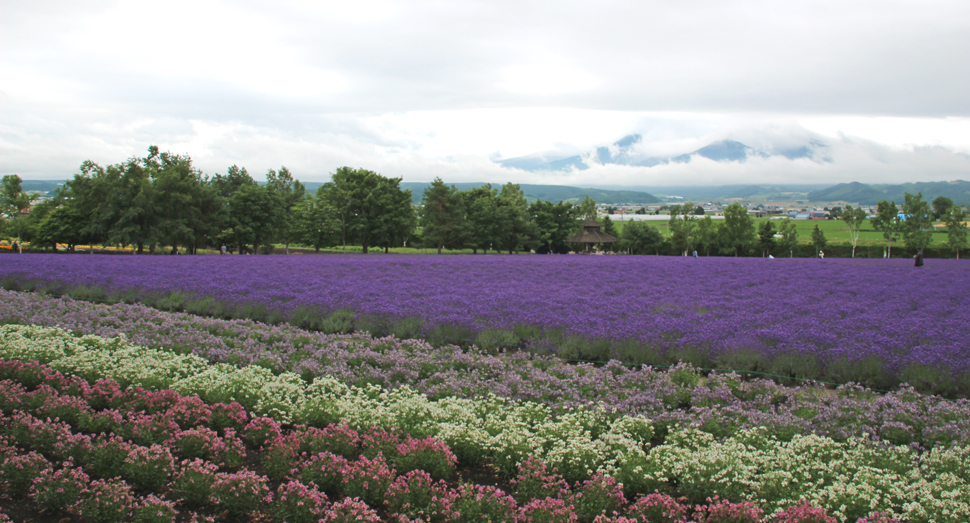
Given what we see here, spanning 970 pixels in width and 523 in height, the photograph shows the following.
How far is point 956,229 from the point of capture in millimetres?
66125

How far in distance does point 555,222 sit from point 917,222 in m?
48.2

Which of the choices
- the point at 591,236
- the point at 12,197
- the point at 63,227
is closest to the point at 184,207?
the point at 63,227

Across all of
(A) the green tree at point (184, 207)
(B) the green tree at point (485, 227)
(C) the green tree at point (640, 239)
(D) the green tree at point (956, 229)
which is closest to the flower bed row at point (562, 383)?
(A) the green tree at point (184, 207)

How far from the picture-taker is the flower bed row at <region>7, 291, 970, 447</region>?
A: 655cm

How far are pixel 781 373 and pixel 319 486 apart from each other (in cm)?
775

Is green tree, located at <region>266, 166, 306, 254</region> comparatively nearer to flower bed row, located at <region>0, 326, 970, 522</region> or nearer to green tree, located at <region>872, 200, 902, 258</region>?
flower bed row, located at <region>0, 326, 970, 522</region>

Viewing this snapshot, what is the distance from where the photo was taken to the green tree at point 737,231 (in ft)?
269

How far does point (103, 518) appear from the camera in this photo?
14.5 feet

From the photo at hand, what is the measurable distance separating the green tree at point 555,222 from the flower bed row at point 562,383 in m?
74.7

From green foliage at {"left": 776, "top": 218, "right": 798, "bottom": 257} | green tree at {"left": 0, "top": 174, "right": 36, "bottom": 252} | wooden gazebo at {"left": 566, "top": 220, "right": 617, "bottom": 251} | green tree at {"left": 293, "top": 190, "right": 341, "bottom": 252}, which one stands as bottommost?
green foliage at {"left": 776, "top": 218, "right": 798, "bottom": 257}

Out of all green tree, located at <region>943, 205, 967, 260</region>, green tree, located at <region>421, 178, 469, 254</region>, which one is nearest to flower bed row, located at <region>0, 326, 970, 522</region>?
green tree, located at <region>421, 178, 469, 254</region>

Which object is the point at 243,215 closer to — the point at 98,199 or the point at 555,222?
the point at 98,199

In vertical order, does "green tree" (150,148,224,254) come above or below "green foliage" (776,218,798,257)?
above

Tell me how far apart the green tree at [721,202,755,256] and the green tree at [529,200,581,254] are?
22.3 metres
